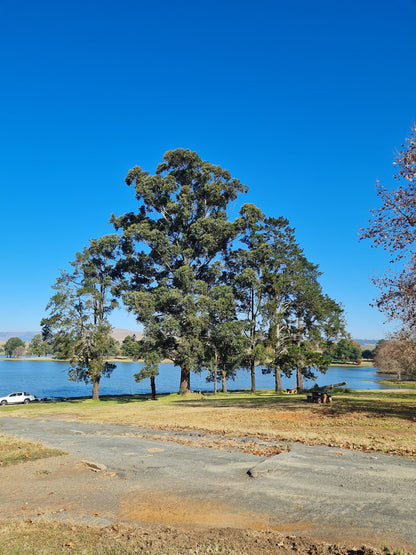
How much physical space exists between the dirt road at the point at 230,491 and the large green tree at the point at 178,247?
2552 centimetres

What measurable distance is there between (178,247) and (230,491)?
3318 cm

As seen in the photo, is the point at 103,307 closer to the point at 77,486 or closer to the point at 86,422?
the point at 86,422

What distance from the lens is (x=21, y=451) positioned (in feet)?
42.4

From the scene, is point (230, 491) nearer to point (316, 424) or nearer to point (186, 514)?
point (186, 514)

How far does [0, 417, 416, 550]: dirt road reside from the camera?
6.71m

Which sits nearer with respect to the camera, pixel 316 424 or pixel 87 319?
pixel 316 424

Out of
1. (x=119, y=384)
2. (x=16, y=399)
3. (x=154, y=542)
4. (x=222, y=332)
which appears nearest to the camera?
(x=154, y=542)

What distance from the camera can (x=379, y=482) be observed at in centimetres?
868

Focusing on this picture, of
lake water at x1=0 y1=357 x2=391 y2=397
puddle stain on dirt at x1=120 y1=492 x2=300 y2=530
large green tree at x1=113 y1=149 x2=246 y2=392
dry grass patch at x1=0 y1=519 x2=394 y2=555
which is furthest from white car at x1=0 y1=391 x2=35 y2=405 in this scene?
dry grass patch at x1=0 y1=519 x2=394 y2=555

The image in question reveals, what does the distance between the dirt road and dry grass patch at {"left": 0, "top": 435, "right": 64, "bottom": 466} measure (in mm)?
670

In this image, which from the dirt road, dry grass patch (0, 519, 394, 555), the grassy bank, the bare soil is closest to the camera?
dry grass patch (0, 519, 394, 555)

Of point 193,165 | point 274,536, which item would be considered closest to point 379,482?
point 274,536

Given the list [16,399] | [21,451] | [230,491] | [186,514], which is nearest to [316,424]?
[230,491]

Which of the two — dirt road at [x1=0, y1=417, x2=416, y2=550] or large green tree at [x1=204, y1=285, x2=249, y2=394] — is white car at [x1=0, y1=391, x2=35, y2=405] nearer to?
large green tree at [x1=204, y1=285, x2=249, y2=394]
